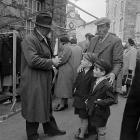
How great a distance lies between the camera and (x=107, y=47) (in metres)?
4.98

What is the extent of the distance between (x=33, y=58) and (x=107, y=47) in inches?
52.9

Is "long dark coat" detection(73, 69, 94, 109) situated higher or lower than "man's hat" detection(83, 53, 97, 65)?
lower

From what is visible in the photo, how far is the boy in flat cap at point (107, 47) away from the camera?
4.91 metres

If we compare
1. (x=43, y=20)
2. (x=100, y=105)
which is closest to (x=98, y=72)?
(x=100, y=105)

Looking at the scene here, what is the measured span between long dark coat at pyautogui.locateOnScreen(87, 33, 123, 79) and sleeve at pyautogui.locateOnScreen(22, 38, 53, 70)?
3.19 feet

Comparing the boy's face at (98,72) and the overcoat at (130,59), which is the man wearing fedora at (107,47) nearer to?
A: the boy's face at (98,72)

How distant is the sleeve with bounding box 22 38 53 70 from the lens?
422 cm

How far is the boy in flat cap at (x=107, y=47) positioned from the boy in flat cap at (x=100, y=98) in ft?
1.24

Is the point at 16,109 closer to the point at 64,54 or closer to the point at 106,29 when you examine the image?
the point at 64,54

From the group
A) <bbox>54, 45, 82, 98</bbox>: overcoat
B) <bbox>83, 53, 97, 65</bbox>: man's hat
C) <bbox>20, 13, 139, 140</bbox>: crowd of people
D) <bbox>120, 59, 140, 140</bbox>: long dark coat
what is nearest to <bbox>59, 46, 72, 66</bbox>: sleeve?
<bbox>54, 45, 82, 98</bbox>: overcoat

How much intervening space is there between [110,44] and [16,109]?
281 cm

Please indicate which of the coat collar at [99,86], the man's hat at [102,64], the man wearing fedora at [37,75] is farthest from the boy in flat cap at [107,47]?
the man wearing fedora at [37,75]

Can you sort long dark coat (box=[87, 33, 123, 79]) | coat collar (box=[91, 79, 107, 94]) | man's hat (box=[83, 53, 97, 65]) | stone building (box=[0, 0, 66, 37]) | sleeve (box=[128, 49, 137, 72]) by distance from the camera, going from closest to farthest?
coat collar (box=[91, 79, 107, 94]) → man's hat (box=[83, 53, 97, 65]) → long dark coat (box=[87, 33, 123, 79]) → stone building (box=[0, 0, 66, 37]) → sleeve (box=[128, 49, 137, 72])

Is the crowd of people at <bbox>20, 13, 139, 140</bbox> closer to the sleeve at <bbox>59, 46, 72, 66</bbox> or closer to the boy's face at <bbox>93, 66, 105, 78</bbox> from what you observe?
the boy's face at <bbox>93, 66, 105, 78</bbox>
